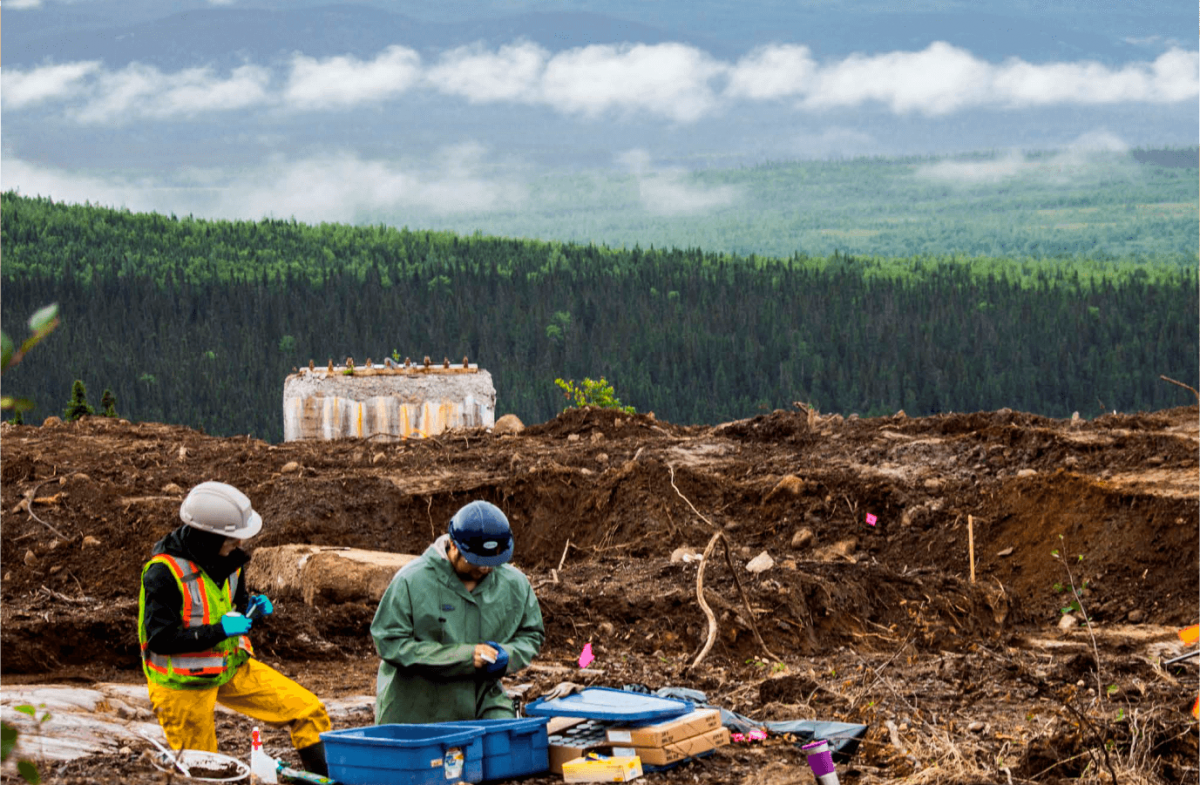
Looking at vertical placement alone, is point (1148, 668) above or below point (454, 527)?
below

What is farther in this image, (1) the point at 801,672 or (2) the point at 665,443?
(2) the point at 665,443

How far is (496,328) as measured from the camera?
340 feet

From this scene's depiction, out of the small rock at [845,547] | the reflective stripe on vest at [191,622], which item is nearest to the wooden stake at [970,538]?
the small rock at [845,547]

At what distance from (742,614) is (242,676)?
592 centimetres

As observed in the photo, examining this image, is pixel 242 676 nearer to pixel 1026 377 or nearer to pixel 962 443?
pixel 962 443

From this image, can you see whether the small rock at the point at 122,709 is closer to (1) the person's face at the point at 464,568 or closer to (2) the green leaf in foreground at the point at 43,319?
(1) the person's face at the point at 464,568

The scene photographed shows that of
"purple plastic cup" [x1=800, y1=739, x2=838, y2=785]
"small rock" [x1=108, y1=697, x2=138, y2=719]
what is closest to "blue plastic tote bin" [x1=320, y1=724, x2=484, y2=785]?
"purple plastic cup" [x1=800, y1=739, x2=838, y2=785]

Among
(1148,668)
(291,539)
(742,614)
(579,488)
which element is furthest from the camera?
(579,488)

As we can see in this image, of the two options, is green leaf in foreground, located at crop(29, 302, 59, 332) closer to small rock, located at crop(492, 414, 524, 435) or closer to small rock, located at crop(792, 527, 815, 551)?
small rock, located at crop(792, 527, 815, 551)

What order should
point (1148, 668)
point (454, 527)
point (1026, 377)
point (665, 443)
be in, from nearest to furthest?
point (454, 527), point (1148, 668), point (665, 443), point (1026, 377)

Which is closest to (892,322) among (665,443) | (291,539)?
(665,443)

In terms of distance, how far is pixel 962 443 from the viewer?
1816 centimetres

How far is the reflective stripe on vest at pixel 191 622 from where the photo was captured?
20.2 ft

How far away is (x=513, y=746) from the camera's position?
6395 mm
